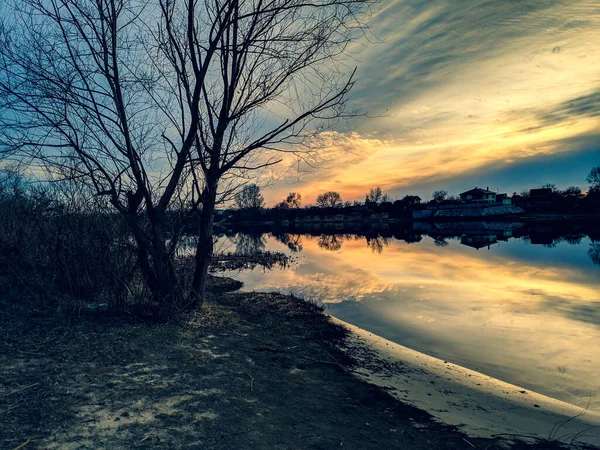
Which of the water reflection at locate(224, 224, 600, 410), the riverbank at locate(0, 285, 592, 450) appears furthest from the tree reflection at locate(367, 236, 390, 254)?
the riverbank at locate(0, 285, 592, 450)

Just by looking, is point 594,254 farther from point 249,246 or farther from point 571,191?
point 571,191

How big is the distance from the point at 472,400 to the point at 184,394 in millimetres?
4412

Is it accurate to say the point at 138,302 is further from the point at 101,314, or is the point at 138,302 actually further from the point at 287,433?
the point at 287,433

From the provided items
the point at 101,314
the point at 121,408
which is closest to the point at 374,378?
the point at 121,408

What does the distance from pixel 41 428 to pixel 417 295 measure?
43.3ft

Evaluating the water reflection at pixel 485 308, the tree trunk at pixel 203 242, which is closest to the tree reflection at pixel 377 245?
the water reflection at pixel 485 308

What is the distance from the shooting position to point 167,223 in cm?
882

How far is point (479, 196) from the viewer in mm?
123688

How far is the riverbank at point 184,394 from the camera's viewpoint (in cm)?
363

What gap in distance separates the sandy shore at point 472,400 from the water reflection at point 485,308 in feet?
2.22

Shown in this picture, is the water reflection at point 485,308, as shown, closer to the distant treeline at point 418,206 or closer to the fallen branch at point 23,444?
the fallen branch at point 23,444

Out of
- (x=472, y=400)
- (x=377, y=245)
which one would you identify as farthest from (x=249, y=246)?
(x=472, y=400)

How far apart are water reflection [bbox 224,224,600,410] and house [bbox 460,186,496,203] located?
102423mm

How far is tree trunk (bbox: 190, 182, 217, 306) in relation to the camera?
8.32m
